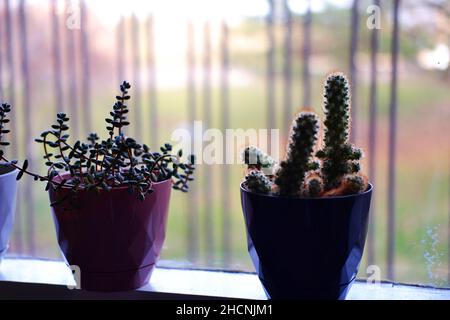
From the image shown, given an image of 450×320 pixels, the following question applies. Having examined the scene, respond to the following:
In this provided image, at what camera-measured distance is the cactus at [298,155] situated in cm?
78

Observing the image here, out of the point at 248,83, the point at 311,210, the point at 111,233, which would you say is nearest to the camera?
the point at 311,210

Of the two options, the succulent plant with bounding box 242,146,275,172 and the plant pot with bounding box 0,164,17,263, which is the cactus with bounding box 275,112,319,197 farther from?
the plant pot with bounding box 0,164,17,263

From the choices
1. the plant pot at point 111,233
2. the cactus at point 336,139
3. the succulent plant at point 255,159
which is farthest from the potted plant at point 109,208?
the cactus at point 336,139

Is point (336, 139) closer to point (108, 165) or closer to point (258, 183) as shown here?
point (258, 183)

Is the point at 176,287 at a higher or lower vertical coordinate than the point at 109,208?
lower

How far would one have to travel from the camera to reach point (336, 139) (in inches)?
32.7

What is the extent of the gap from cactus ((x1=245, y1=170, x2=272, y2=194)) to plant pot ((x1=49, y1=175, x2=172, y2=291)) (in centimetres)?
17

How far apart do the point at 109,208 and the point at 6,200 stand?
0.22 metres

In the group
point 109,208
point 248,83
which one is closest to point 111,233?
point 109,208

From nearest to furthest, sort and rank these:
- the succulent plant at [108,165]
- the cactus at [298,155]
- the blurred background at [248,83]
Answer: the cactus at [298,155] → the succulent plant at [108,165] → the blurred background at [248,83]

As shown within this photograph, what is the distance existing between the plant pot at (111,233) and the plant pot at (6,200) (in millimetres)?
118

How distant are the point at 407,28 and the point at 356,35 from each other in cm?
23

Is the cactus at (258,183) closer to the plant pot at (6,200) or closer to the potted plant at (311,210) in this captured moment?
the potted plant at (311,210)

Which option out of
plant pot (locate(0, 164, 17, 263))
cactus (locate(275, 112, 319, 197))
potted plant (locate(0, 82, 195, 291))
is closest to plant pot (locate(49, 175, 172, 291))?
potted plant (locate(0, 82, 195, 291))
